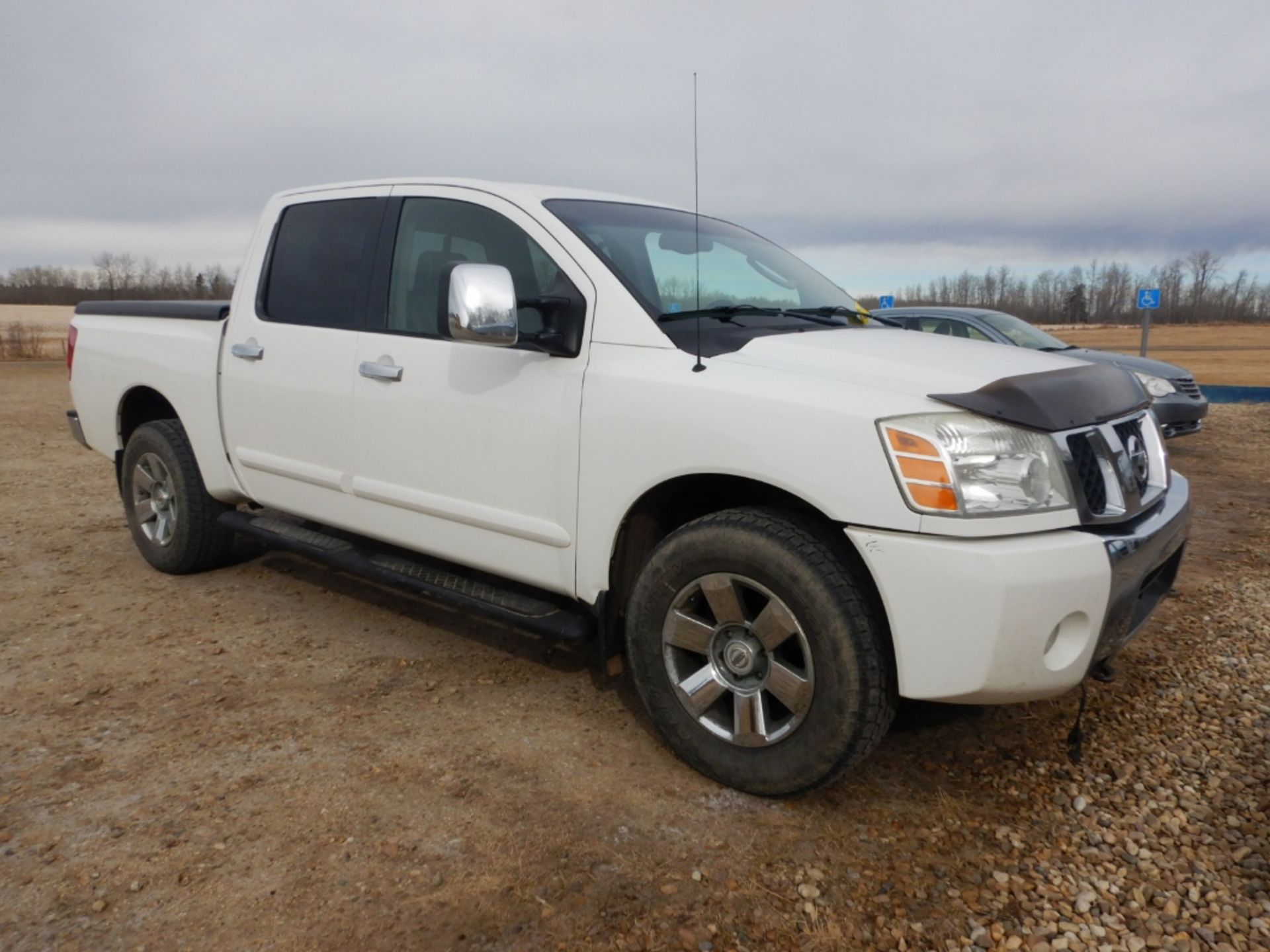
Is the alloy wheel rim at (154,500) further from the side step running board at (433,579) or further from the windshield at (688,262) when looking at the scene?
the windshield at (688,262)

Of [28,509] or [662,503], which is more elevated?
[662,503]

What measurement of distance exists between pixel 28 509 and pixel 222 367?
3.73m

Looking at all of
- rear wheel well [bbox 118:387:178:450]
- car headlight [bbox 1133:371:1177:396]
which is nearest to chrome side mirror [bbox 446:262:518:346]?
rear wheel well [bbox 118:387:178:450]

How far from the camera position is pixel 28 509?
262 inches

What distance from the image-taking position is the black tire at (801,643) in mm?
2379

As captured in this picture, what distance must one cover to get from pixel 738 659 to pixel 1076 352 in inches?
348

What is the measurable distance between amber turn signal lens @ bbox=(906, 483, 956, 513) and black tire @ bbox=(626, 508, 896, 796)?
0.30 metres

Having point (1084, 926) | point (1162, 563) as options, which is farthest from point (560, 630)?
point (1162, 563)

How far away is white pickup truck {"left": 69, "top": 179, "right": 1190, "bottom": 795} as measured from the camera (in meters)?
2.28

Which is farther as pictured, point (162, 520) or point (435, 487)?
point (162, 520)

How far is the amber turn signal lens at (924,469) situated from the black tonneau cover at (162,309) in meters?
3.34

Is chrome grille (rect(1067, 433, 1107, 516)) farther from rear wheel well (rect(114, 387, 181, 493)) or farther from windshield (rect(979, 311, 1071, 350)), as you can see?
windshield (rect(979, 311, 1071, 350))

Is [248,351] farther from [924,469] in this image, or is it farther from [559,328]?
[924,469]

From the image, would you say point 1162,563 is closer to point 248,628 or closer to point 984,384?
point 984,384
